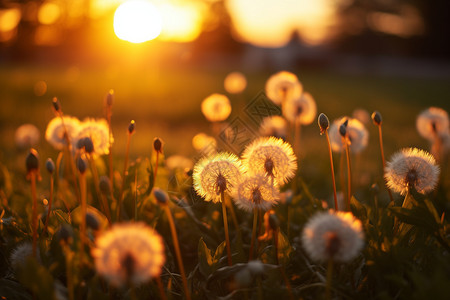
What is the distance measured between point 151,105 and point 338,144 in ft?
23.0

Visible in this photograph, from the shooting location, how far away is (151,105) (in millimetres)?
8555

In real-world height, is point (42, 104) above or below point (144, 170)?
above

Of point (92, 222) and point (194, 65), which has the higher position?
point (194, 65)

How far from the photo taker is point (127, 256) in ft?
2.70

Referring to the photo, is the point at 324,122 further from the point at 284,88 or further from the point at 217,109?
the point at 217,109

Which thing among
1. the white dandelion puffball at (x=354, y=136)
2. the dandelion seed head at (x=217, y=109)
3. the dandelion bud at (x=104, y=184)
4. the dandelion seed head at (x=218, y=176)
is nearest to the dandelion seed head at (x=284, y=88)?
the dandelion seed head at (x=217, y=109)

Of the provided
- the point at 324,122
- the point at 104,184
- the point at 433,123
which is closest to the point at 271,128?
the point at 433,123

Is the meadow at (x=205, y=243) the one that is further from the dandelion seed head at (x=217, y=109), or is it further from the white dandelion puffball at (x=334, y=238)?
the dandelion seed head at (x=217, y=109)

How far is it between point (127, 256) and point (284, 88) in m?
1.77

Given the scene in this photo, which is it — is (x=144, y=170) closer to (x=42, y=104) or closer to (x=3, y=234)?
(x=3, y=234)

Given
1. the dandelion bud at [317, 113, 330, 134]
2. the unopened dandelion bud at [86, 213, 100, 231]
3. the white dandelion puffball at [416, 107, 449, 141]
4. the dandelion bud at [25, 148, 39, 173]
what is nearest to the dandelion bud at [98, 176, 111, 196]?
the dandelion bud at [25, 148, 39, 173]

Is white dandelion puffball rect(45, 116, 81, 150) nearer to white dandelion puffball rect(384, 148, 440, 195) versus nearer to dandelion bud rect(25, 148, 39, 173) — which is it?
dandelion bud rect(25, 148, 39, 173)

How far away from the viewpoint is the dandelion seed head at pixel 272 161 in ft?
4.32

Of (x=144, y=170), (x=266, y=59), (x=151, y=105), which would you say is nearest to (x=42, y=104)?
(x=151, y=105)
